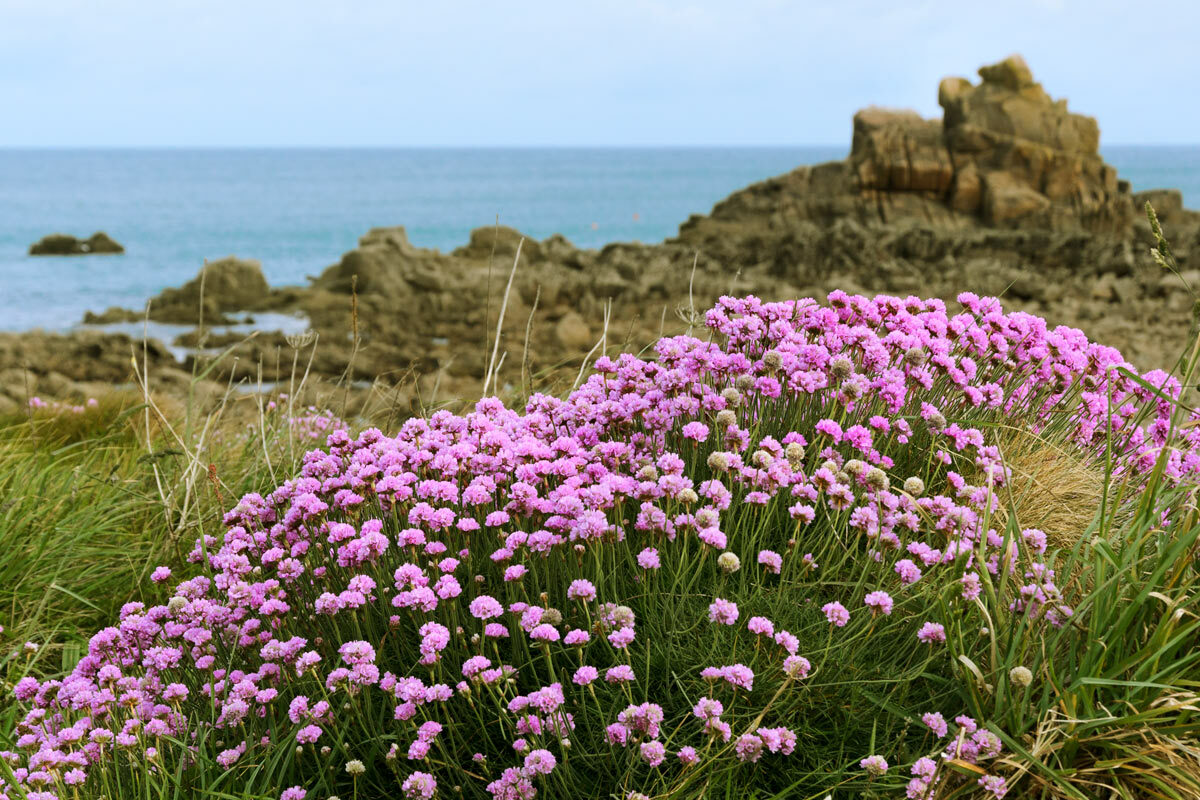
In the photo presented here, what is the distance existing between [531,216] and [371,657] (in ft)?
235

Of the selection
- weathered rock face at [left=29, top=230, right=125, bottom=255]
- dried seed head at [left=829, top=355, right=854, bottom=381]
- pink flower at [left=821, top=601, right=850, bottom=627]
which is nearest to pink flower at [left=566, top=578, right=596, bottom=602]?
pink flower at [left=821, top=601, right=850, bottom=627]

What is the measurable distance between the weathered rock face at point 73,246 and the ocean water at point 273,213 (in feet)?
3.21

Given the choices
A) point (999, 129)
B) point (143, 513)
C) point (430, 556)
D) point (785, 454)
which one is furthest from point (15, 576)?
point (999, 129)

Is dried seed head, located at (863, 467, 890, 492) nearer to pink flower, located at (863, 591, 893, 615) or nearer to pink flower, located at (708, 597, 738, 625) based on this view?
pink flower, located at (863, 591, 893, 615)

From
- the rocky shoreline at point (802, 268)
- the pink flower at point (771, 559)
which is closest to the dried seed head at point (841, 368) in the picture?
the pink flower at point (771, 559)

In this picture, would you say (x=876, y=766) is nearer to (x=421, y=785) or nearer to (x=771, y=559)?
(x=771, y=559)

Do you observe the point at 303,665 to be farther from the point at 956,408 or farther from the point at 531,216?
the point at 531,216

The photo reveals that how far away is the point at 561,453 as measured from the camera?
3246mm

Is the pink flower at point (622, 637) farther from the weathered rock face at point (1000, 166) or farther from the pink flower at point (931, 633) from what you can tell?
the weathered rock face at point (1000, 166)

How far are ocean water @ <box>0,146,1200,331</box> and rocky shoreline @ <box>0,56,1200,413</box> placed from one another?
4206 millimetres

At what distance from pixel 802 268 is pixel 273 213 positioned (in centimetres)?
5612

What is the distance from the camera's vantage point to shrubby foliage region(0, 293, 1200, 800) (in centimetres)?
226

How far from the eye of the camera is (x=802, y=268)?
27.2 m

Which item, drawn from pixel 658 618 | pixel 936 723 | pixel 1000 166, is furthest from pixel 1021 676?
pixel 1000 166
